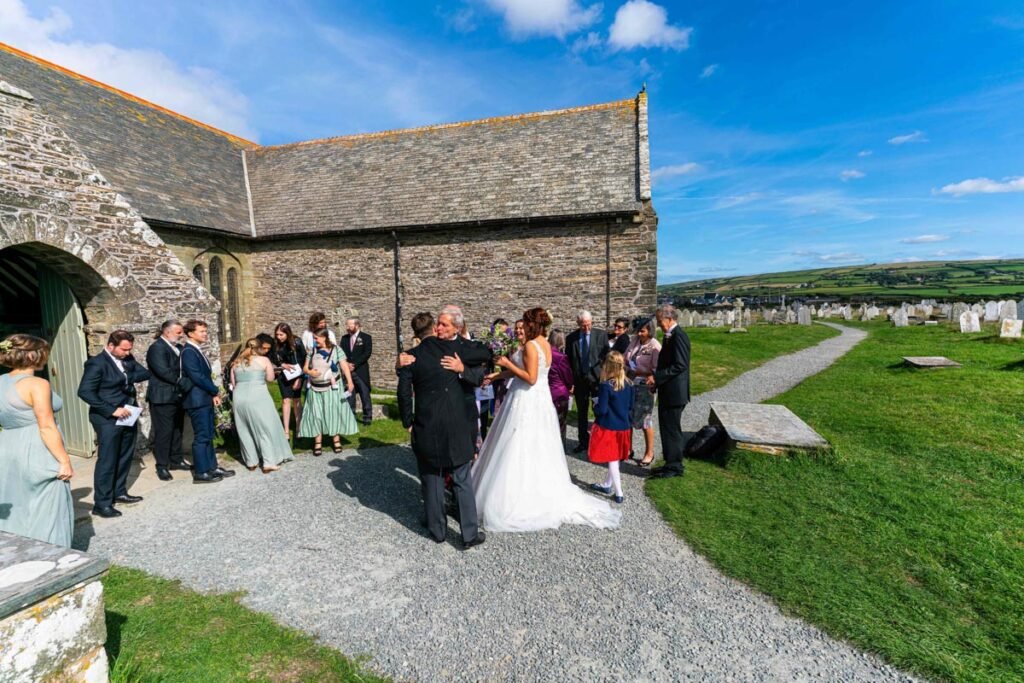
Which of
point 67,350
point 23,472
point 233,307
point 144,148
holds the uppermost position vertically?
point 144,148

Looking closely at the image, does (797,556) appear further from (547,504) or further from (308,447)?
(308,447)

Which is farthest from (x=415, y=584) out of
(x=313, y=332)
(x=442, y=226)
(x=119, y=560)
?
(x=442, y=226)

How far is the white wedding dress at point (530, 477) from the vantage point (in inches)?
196

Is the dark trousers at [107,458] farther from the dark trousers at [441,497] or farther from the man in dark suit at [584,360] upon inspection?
the man in dark suit at [584,360]

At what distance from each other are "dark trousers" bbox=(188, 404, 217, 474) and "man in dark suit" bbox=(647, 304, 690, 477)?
5.82 metres

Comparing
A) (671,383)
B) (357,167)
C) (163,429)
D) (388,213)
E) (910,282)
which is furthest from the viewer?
(910,282)

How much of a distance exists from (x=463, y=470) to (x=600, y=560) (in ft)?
4.86

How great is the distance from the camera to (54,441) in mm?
3838

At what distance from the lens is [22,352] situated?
3732 mm

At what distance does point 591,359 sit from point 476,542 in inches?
137

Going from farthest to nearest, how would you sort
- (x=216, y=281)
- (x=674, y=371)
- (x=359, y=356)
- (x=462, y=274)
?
1. (x=216, y=281)
2. (x=462, y=274)
3. (x=359, y=356)
4. (x=674, y=371)

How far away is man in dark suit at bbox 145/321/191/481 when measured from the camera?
6.19 metres

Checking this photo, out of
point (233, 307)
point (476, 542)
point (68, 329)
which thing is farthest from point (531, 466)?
point (233, 307)

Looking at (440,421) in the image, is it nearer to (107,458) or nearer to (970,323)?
(107,458)
